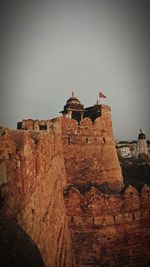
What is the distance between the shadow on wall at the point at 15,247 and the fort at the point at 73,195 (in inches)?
10.6

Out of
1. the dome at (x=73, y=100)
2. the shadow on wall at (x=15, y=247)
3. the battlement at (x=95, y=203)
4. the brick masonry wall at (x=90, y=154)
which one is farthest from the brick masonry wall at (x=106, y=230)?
the dome at (x=73, y=100)

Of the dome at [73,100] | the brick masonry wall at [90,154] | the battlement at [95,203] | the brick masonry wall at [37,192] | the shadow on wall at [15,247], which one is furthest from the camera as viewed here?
the dome at [73,100]

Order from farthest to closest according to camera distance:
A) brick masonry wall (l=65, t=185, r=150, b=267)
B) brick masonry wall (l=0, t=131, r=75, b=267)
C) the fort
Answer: brick masonry wall (l=65, t=185, r=150, b=267)
the fort
brick masonry wall (l=0, t=131, r=75, b=267)

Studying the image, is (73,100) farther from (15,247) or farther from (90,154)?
(15,247)

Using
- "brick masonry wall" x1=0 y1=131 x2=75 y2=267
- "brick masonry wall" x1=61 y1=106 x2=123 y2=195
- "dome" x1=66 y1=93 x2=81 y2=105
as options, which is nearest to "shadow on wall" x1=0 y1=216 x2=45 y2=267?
"brick masonry wall" x1=0 y1=131 x2=75 y2=267

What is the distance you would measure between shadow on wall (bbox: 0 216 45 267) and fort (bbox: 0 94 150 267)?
0.27 meters

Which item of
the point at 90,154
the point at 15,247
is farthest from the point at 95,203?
the point at 15,247

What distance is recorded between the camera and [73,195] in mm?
9719

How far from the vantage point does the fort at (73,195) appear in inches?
227

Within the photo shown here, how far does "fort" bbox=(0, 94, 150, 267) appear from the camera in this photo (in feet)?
18.9

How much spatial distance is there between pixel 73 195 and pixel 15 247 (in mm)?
5203

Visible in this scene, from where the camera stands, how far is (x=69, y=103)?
19359 mm

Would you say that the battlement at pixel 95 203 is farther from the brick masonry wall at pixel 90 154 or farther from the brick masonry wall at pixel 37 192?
the brick masonry wall at pixel 90 154

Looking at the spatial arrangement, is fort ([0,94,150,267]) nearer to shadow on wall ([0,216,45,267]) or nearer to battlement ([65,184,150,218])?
battlement ([65,184,150,218])
